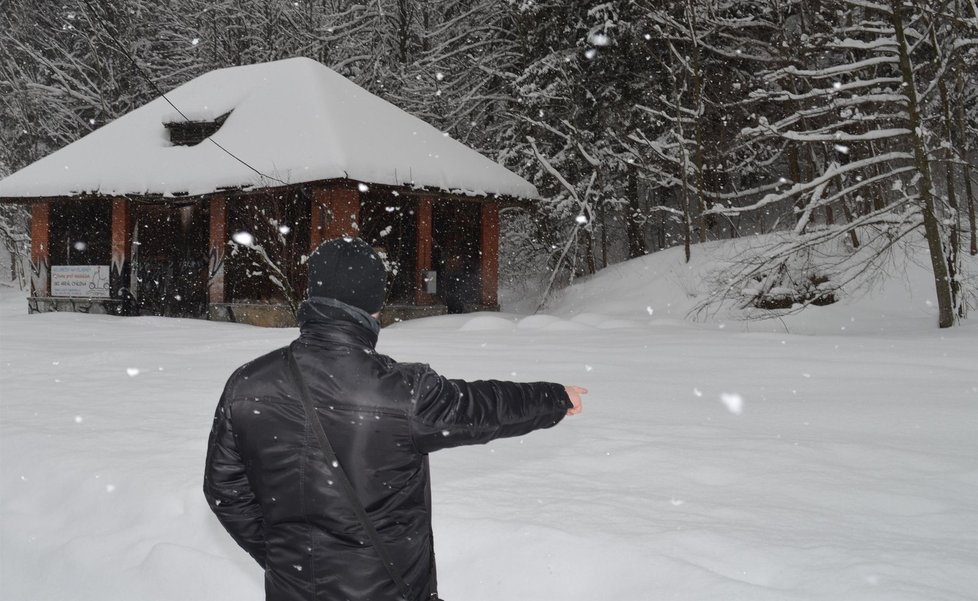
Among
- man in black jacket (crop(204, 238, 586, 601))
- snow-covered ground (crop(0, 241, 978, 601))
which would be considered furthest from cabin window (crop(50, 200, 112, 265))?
man in black jacket (crop(204, 238, 586, 601))

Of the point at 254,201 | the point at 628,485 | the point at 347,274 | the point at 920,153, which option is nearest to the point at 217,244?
the point at 254,201

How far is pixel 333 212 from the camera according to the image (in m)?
15.7

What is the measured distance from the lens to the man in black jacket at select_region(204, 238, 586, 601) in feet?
6.82

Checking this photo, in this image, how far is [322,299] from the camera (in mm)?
2176

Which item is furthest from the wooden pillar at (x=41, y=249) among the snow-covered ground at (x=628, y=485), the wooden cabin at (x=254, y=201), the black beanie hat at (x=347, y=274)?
the black beanie hat at (x=347, y=274)

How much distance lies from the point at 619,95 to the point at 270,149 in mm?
A: 9529

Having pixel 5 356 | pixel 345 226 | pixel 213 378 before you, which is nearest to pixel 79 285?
pixel 345 226

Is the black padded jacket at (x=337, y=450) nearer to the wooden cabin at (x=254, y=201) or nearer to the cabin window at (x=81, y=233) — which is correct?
the wooden cabin at (x=254, y=201)

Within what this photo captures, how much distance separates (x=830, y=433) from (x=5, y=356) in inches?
391

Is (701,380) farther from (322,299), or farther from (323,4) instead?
(323,4)

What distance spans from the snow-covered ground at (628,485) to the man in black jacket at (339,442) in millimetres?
1493

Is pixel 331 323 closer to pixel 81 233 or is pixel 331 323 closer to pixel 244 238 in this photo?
pixel 244 238

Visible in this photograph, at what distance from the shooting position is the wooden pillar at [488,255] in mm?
18844

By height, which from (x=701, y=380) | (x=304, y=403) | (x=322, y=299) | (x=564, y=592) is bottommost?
(x=564, y=592)
